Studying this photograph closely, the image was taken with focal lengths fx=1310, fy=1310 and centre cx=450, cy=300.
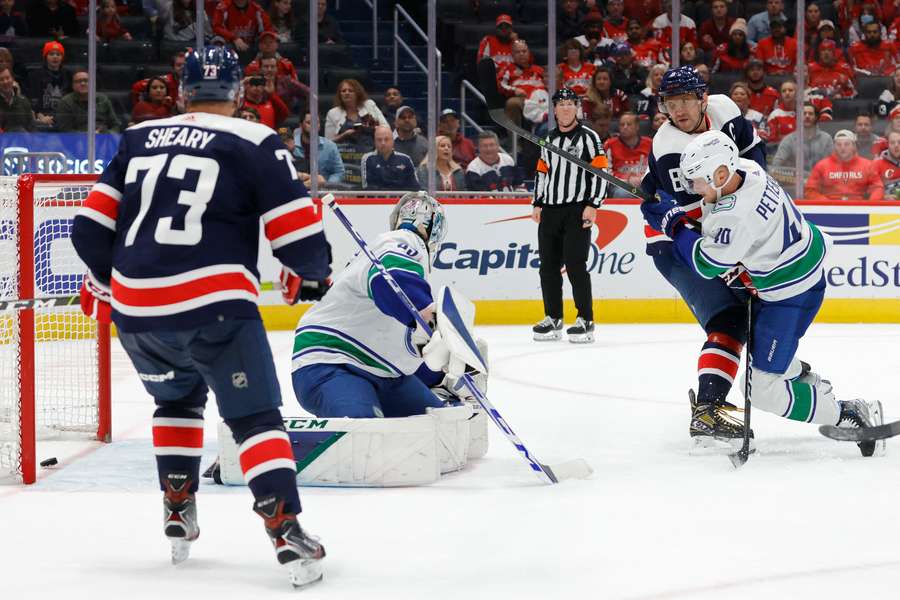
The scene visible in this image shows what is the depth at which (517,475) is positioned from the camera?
3576 mm

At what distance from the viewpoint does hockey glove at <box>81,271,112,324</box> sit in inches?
103

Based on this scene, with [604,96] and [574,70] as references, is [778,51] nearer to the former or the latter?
[604,96]

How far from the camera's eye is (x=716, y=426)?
3891 millimetres

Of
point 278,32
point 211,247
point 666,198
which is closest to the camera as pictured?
point 211,247

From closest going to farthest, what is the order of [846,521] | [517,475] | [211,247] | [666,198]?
1. [211,247]
2. [846,521]
3. [517,475]
4. [666,198]

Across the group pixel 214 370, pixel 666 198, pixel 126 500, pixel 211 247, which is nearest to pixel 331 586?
pixel 214 370

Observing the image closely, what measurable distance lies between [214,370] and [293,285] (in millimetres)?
220

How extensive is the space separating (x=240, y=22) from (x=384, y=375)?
15.6 ft

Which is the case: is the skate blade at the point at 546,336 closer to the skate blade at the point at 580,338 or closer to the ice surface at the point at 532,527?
the skate blade at the point at 580,338

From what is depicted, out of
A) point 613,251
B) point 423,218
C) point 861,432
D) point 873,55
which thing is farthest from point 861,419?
point 873,55

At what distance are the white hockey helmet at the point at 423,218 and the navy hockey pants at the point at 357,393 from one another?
423mm

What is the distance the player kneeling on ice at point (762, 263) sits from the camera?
Result: 3629mm

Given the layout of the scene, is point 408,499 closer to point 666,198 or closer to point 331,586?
point 331,586

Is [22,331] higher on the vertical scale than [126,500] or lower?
higher
